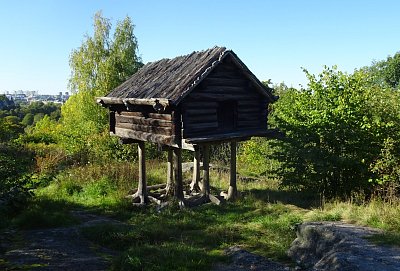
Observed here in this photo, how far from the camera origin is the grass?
7751mm

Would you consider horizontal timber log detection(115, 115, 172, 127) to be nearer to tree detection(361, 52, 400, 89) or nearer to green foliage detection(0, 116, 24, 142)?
green foliage detection(0, 116, 24, 142)

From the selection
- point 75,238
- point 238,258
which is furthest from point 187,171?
point 238,258

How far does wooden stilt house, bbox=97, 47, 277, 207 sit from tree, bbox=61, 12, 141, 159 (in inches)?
600

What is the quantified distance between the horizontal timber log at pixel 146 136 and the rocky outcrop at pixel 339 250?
4577 mm

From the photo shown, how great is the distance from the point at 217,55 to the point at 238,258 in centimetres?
650

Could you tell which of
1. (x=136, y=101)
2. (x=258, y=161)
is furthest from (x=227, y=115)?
(x=258, y=161)

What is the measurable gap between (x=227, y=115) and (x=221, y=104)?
0.44m

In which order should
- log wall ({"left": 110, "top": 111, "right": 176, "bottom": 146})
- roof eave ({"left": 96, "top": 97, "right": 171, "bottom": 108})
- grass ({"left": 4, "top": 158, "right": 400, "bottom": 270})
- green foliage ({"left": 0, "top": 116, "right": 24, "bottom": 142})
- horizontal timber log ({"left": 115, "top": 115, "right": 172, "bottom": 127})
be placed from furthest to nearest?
green foliage ({"left": 0, "top": 116, "right": 24, "bottom": 142})
horizontal timber log ({"left": 115, "top": 115, "right": 172, "bottom": 127})
log wall ({"left": 110, "top": 111, "right": 176, "bottom": 146})
roof eave ({"left": 96, "top": 97, "right": 171, "bottom": 108})
grass ({"left": 4, "top": 158, "right": 400, "bottom": 270})

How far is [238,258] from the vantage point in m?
7.64

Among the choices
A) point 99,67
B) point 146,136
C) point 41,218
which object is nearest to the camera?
point 41,218

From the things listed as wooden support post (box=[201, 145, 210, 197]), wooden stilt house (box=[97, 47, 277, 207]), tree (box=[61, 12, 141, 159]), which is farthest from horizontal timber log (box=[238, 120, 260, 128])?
tree (box=[61, 12, 141, 159])

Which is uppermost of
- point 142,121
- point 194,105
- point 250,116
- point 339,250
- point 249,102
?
point 249,102

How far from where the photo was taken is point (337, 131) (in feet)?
37.5

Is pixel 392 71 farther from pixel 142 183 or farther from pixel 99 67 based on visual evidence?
pixel 142 183
